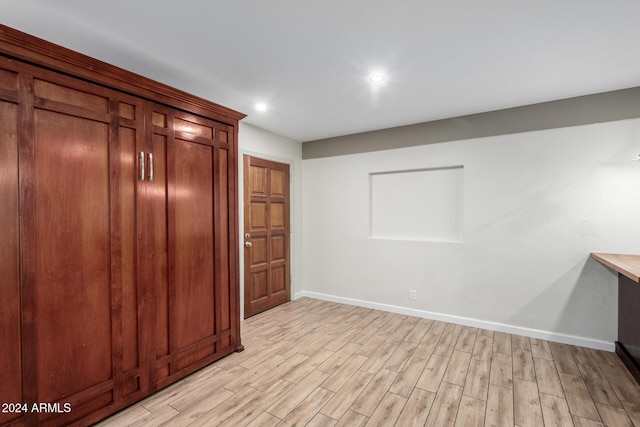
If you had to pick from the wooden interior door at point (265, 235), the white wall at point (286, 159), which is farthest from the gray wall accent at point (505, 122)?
the wooden interior door at point (265, 235)

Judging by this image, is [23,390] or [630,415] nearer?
[23,390]

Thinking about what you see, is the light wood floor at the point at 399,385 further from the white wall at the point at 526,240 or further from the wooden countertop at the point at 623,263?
the wooden countertop at the point at 623,263

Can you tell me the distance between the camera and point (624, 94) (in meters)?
2.76

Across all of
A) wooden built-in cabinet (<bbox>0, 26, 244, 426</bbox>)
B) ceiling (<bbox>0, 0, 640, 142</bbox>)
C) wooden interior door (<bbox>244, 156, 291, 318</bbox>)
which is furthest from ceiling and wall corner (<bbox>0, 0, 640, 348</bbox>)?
wooden built-in cabinet (<bbox>0, 26, 244, 426</bbox>)

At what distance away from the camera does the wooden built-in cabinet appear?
1.59m

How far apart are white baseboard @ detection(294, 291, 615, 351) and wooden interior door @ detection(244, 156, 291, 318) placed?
566mm

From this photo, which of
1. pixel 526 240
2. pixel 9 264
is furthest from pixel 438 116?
pixel 9 264

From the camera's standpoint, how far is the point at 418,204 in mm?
3939

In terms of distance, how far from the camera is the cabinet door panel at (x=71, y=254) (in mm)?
1677

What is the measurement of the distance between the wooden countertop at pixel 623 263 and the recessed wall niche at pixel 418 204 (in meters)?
1.27

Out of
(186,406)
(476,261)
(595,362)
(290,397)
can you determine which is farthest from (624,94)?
(186,406)

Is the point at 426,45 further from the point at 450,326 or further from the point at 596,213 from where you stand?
the point at 450,326

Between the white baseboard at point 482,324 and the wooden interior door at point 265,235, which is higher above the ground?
the wooden interior door at point 265,235

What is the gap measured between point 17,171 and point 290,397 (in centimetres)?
223
